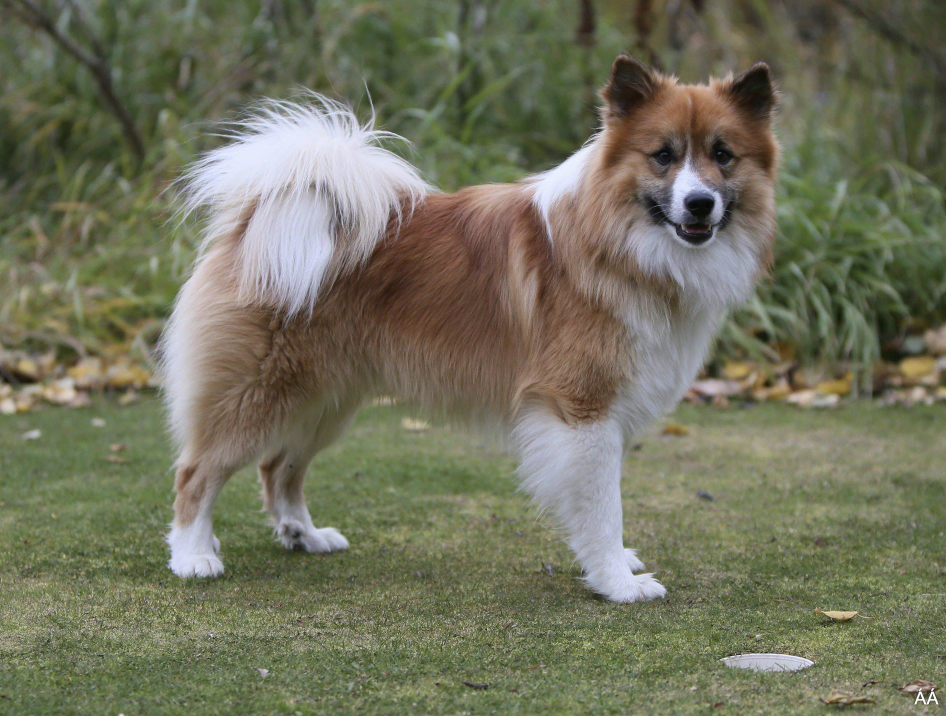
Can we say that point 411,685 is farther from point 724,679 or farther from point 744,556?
point 744,556

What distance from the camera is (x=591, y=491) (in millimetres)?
3061

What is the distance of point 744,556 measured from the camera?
11.2ft

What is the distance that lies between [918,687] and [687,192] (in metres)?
1.50

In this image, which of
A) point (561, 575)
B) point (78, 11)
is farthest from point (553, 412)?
point (78, 11)

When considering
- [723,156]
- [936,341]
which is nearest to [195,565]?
[723,156]

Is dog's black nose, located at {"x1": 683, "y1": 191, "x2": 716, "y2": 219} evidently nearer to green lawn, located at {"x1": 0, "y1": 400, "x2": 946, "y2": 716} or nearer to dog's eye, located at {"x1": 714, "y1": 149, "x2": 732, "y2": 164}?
dog's eye, located at {"x1": 714, "y1": 149, "x2": 732, "y2": 164}

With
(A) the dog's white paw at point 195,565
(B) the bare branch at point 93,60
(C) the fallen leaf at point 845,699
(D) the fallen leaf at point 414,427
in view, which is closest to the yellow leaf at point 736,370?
(D) the fallen leaf at point 414,427

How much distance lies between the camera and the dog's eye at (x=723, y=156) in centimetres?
305

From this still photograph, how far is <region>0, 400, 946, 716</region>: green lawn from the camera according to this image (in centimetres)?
232

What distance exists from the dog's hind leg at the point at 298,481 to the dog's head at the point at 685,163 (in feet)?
4.16

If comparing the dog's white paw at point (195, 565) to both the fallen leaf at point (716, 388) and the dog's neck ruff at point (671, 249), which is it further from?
the fallen leaf at point (716, 388)

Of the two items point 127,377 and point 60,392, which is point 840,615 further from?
point 60,392

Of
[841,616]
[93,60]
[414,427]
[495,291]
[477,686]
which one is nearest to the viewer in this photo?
[477,686]

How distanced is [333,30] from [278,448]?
5.36 meters
